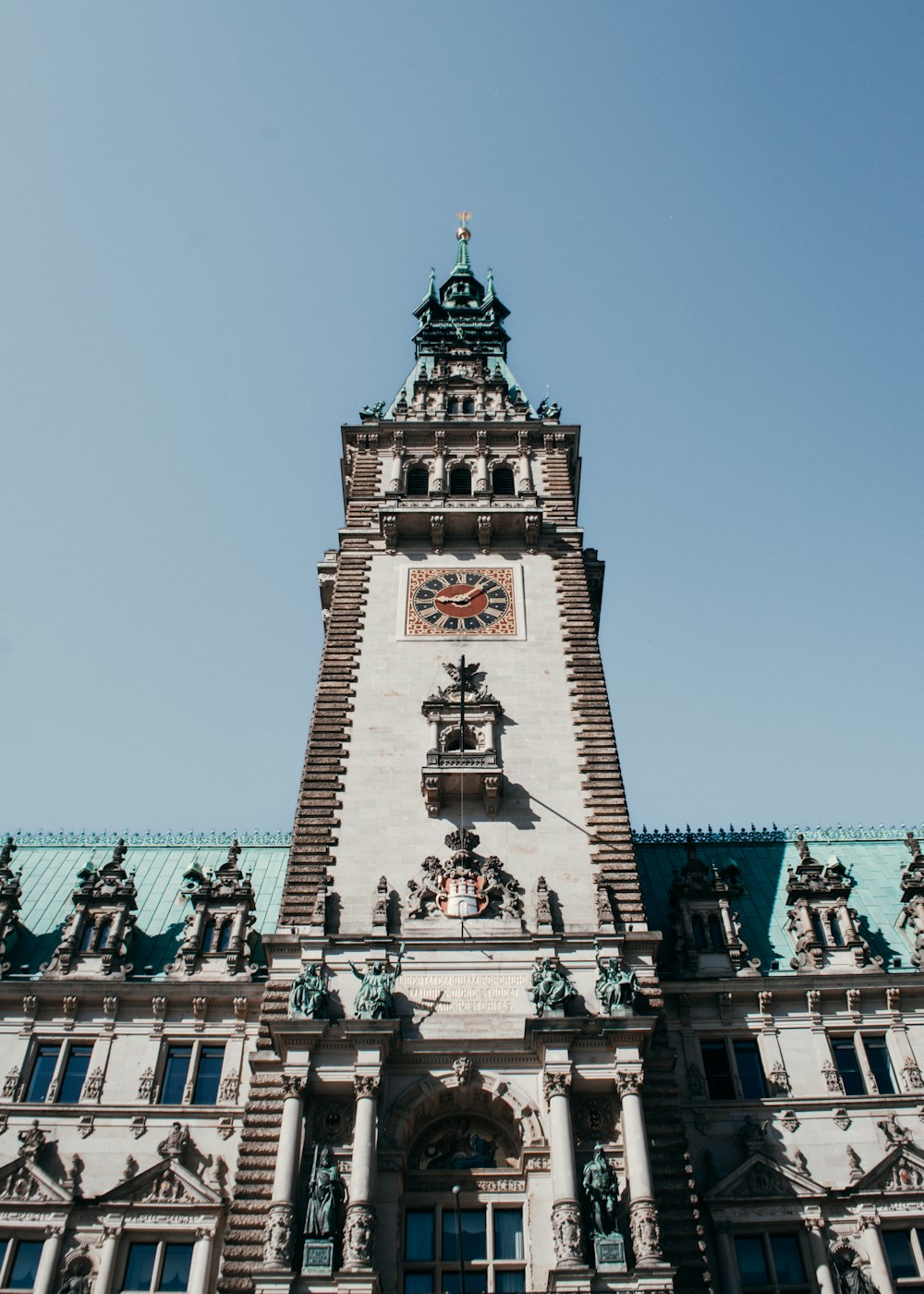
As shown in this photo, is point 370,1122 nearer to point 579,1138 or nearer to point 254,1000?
point 579,1138

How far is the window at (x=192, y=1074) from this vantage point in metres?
25.9

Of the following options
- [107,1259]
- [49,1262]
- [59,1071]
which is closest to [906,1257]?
[107,1259]

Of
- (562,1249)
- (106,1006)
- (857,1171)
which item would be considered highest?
(106,1006)

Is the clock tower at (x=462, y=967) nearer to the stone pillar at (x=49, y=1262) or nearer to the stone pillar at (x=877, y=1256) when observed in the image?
the stone pillar at (x=877, y=1256)

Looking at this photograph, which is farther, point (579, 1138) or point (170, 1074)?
point (170, 1074)

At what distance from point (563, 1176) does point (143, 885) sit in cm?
1668

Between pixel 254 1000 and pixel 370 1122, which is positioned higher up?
pixel 254 1000

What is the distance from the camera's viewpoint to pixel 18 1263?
2308cm

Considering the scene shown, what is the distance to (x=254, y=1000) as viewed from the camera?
27281 mm

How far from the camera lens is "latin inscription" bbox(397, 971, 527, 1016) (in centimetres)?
2465

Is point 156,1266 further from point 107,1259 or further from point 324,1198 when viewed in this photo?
point 324,1198

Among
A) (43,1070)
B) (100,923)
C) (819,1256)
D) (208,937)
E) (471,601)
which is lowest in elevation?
(819,1256)

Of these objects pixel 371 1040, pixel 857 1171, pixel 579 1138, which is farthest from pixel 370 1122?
pixel 857 1171

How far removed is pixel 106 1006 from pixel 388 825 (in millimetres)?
7667
